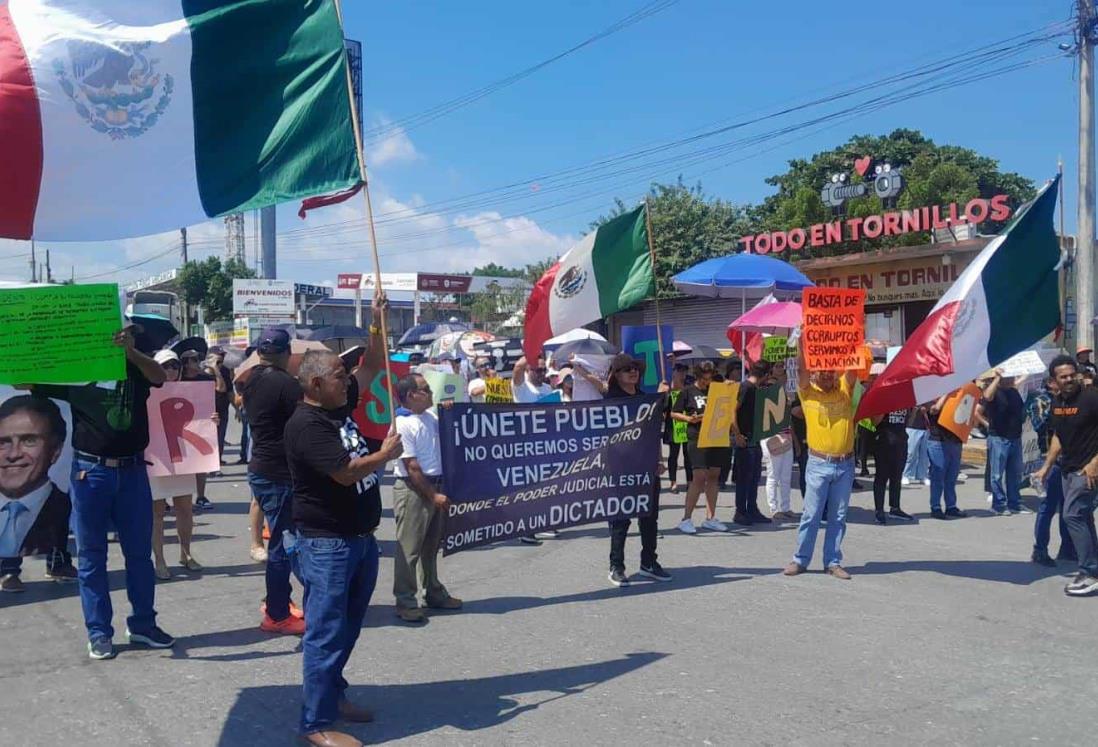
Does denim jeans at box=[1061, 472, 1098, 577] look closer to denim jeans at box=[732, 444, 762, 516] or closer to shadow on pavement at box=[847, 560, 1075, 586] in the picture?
shadow on pavement at box=[847, 560, 1075, 586]

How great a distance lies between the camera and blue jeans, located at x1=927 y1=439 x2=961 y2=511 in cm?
1139

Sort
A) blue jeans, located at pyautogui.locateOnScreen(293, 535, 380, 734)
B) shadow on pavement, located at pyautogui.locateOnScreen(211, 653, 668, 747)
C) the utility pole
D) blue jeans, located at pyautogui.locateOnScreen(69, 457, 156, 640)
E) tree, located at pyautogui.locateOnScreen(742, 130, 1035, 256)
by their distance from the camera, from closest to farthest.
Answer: blue jeans, located at pyautogui.locateOnScreen(293, 535, 380, 734) < shadow on pavement, located at pyautogui.locateOnScreen(211, 653, 668, 747) < blue jeans, located at pyautogui.locateOnScreen(69, 457, 156, 640) < the utility pole < tree, located at pyautogui.locateOnScreen(742, 130, 1035, 256)

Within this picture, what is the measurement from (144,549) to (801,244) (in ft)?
83.8

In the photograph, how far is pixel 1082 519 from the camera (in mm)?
7652

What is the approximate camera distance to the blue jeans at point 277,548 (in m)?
6.34

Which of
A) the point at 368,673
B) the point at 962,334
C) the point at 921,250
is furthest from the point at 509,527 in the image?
the point at 921,250

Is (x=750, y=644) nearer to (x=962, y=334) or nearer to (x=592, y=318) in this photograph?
(x=962, y=334)

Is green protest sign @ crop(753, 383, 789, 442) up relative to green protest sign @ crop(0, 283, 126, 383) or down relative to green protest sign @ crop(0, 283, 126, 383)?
down

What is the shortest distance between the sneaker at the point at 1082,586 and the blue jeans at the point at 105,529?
269 inches

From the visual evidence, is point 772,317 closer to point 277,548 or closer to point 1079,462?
point 1079,462

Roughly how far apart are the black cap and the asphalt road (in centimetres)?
193

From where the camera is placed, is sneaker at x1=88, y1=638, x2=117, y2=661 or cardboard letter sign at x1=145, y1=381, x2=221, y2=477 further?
cardboard letter sign at x1=145, y1=381, x2=221, y2=477

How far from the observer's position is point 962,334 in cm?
788

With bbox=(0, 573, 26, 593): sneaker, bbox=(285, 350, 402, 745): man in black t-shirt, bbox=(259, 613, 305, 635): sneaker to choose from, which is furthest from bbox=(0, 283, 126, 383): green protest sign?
bbox=(0, 573, 26, 593): sneaker
